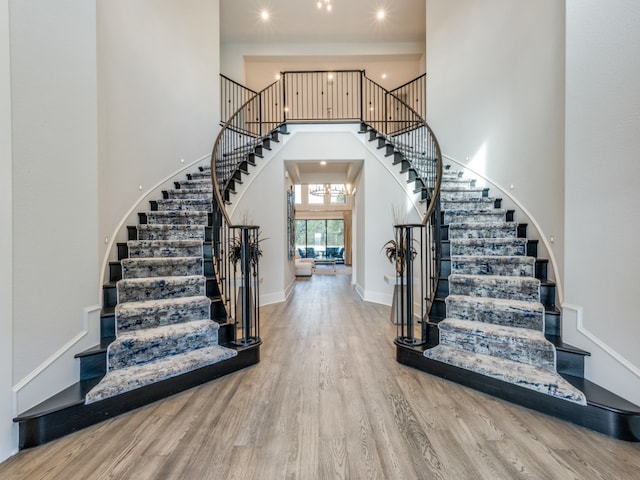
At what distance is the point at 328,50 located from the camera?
762 centimetres

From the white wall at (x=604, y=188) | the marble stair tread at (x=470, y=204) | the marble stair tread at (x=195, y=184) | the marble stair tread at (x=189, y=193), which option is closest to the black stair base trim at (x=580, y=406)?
the white wall at (x=604, y=188)

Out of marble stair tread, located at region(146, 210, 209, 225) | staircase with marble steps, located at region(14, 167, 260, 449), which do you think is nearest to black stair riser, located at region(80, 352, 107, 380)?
staircase with marble steps, located at region(14, 167, 260, 449)

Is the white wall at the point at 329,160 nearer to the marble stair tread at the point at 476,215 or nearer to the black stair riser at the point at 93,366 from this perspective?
the marble stair tread at the point at 476,215

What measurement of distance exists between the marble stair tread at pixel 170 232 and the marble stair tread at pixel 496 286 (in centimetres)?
297

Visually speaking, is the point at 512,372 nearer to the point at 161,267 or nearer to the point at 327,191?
the point at 161,267

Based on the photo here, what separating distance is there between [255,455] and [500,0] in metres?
5.73

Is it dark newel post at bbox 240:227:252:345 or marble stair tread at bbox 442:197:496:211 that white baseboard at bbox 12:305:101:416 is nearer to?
dark newel post at bbox 240:227:252:345

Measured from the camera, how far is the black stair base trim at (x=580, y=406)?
70.2 inches

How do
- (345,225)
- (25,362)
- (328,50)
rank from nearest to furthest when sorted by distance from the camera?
(25,362)
(328,50)
(345,225)

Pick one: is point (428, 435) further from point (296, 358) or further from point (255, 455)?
point (296, 358)

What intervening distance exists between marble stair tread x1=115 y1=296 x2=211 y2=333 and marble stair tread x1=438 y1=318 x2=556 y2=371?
230cm

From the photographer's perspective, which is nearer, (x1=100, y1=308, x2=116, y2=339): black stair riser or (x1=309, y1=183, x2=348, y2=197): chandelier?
(x1=100, y1=308, x2=116, y2=339): black stair riser

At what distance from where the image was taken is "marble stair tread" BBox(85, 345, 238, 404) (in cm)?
204

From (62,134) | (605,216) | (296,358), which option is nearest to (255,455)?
(296,358)
